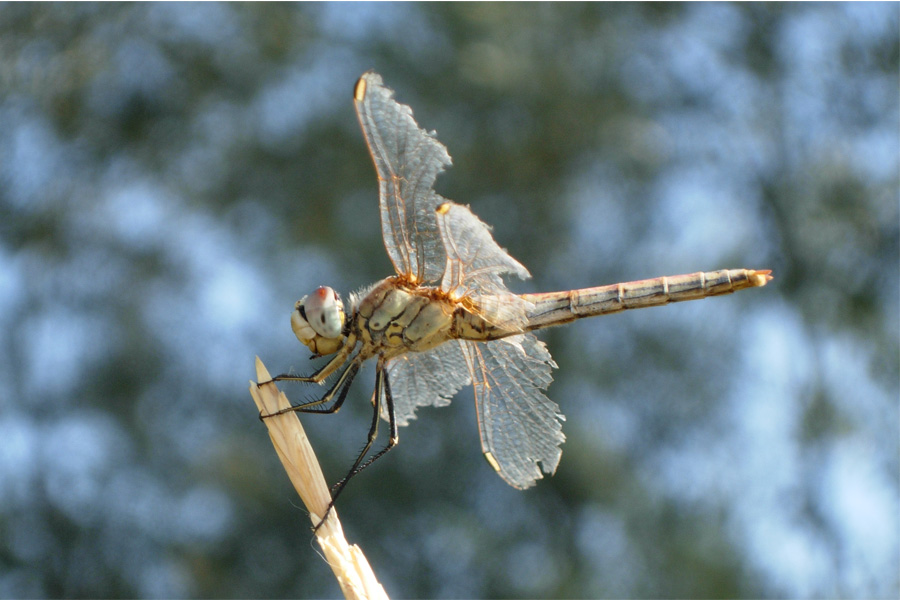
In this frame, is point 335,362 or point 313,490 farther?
point 335,362

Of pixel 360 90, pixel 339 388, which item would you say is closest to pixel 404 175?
pixel 360 90

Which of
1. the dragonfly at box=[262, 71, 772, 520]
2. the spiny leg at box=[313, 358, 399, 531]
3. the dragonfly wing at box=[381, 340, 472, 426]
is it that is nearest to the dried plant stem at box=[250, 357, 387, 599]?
the dragonfly at box=[262, 71, 772, 520]

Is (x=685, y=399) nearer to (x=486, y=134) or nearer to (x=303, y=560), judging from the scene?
(x=486, y=134)

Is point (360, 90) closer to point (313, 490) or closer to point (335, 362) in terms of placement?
point (335, 362)

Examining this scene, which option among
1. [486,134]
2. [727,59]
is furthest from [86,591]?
[727,59]

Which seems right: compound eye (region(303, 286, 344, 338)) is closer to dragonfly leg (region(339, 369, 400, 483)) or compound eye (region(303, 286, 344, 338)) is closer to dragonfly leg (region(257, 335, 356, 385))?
dragonfly leg (region(257, 335, 356, 385))

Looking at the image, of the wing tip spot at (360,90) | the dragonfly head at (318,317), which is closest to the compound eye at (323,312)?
the dragonfly head at (318,317)

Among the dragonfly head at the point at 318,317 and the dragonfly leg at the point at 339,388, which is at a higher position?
the dragonfly head at the point at 318,317

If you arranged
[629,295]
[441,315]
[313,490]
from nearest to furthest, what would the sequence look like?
[313,490], [441,315], [629,295]

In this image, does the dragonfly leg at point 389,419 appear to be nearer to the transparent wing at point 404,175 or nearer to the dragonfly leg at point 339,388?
the dragonfly leg at point 339,388
